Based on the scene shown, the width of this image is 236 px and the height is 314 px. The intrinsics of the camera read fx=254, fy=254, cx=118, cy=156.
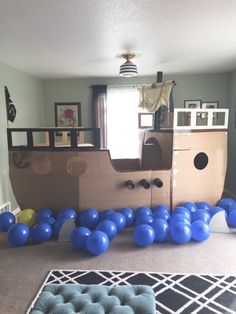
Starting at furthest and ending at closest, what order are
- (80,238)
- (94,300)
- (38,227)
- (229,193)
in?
(229,193) → (38,227) → (80,238) → (94,300)

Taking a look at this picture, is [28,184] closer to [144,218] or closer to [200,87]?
[144,218]

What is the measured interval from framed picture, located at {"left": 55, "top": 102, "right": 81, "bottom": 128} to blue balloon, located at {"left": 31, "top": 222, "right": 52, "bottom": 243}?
110 inches

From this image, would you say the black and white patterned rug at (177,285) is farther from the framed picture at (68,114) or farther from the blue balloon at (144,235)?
the framed picture at (68,114)

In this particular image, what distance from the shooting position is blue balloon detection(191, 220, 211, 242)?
2.76 m

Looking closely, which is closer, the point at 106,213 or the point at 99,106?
the point at 106,213

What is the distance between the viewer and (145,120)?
520cm

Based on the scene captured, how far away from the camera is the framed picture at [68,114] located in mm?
5242

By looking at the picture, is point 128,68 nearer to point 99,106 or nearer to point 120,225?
point 99,106

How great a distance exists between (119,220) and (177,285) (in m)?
1.09

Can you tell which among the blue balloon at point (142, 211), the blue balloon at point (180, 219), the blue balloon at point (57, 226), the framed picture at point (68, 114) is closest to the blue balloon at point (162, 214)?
the blue balloon at point (142, 211)

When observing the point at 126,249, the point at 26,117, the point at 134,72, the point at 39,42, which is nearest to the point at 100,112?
the point at 26,117

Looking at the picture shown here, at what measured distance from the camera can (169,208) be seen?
11.5ft

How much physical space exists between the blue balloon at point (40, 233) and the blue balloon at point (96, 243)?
594 mm

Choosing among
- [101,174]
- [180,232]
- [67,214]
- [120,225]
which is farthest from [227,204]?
[67,214]
